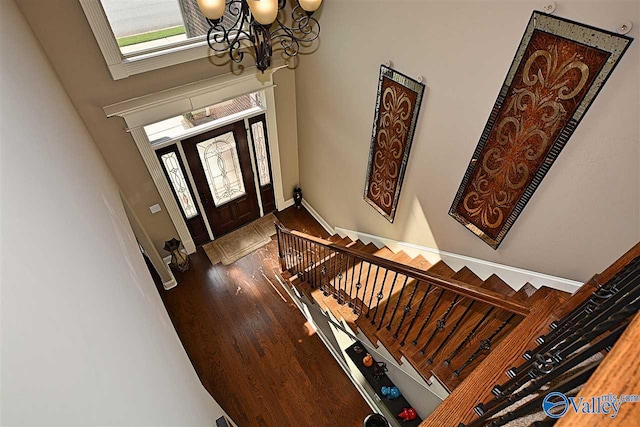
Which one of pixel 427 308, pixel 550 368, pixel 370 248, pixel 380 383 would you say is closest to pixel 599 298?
pixel 550 368

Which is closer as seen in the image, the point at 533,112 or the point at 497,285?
the point at 533,112

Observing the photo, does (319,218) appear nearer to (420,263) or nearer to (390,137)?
(420,263)

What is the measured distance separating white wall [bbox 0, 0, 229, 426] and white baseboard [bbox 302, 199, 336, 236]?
375cm

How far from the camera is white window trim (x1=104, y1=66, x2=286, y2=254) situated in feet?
11.8

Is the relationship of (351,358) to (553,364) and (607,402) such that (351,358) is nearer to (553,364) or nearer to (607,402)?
(553,364)

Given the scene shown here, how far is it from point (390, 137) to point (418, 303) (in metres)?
1.56

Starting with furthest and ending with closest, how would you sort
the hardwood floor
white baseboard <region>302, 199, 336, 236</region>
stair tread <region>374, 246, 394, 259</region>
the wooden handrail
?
white baseboard <region>302, 199, 336, 236</region> → stair tread <region>374, 246, 394, 259</region> → the hardwood floor → the wooden handrail

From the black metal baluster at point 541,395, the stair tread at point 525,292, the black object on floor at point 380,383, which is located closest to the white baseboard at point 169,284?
the black object on floor at point 380,383

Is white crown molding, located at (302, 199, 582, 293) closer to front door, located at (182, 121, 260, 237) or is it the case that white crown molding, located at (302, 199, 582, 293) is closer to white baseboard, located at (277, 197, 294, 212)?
white baseboard, located at (277, 197, 294, 212)

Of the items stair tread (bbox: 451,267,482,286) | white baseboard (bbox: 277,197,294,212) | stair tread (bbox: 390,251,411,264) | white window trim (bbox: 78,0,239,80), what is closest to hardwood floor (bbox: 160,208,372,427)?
white baseboard (bbox: 277,197,294,212)

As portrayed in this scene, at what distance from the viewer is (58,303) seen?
82 cm

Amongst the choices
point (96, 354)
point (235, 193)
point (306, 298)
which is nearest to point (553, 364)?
point (96, 354)

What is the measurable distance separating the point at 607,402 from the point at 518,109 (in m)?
2.12

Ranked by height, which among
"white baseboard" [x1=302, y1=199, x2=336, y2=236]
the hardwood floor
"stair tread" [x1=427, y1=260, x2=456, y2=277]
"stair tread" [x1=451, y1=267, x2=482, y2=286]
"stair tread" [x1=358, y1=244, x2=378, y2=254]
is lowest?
the hardwood floor
